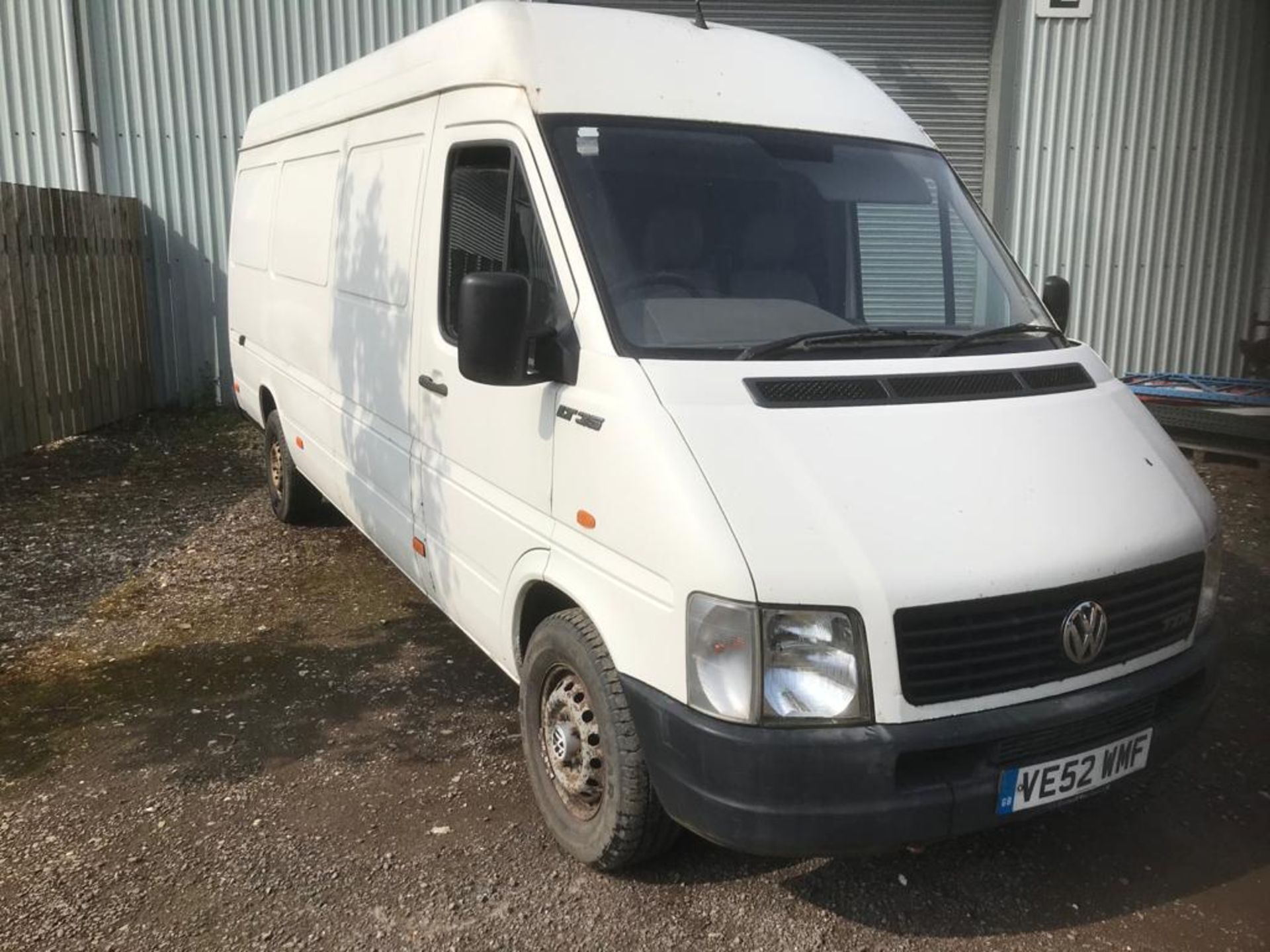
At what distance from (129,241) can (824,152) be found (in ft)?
28.6

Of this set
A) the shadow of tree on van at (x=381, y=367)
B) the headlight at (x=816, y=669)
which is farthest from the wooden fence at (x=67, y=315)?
the headlight at (x=816, y=669)

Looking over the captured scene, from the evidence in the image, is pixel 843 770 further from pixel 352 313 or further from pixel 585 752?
pixel 352 313

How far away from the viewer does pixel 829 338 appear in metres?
3.31

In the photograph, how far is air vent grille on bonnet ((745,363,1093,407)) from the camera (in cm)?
304

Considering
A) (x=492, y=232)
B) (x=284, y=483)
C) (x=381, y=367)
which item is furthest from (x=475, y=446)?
(x=284, y=483)

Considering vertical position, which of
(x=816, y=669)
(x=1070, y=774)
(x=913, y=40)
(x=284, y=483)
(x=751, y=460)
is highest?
(x=913, y=40)

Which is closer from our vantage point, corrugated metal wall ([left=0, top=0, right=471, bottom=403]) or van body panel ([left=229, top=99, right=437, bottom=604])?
van body panel ([left=229, top=99, right=437, bottom=604])

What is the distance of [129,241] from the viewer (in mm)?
10508

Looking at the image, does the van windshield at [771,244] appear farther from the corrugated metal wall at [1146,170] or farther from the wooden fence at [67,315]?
the corrugated metal wall at [1146,170]

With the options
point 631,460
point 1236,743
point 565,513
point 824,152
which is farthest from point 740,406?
point 1236,743

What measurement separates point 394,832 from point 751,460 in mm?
1805

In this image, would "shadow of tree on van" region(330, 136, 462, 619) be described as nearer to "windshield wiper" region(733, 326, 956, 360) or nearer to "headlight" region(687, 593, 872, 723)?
"windshield wiper" region(733, 326, 956, 360)

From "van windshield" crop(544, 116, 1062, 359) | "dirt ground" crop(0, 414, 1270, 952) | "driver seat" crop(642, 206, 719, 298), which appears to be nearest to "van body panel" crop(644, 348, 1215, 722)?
"van windshield" crop(544, 116, 1062, 359)

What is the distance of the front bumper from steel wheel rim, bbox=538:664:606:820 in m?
0.37
